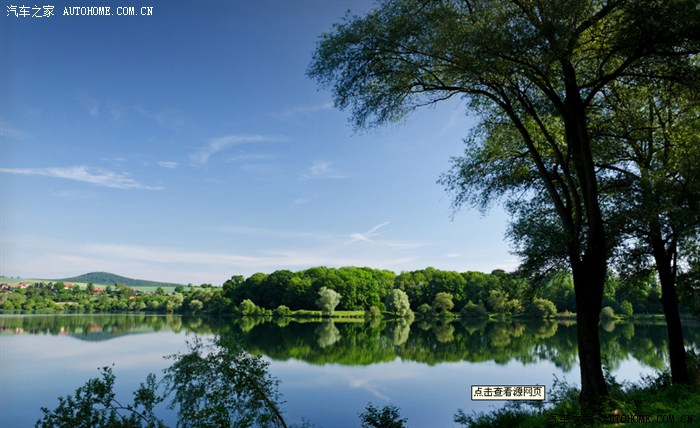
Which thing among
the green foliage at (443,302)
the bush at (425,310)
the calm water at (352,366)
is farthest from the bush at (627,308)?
the bush at (425,310)

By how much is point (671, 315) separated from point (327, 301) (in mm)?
72937

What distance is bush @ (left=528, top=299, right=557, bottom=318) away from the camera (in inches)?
2660

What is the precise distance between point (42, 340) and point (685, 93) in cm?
5466

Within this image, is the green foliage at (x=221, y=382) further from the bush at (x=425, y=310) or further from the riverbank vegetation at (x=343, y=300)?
the bush at (x=425, y=310)

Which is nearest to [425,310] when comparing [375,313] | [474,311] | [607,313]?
[474,311]

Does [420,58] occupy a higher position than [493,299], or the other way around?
[420,58]

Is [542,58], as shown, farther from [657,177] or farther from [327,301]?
[327,301]

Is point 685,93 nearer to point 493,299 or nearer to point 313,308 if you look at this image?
point 493,299

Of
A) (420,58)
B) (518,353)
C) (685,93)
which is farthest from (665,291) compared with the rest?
(518,353)

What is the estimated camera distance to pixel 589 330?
8.86 m

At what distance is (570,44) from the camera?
847 cm

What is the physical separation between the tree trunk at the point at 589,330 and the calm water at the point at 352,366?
5.82 meters

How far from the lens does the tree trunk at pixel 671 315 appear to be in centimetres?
1180

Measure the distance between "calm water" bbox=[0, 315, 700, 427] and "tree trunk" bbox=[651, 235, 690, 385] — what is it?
6.04 feet
